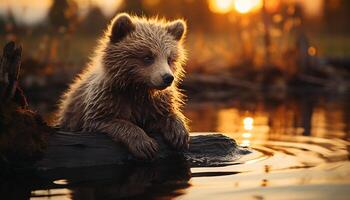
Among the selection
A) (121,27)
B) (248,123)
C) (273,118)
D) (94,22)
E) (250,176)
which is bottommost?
(250,176)

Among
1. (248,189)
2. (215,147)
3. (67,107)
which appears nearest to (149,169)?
(215,147)

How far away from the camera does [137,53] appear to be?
7.44 m

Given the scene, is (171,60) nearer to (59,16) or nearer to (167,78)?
(167,78)

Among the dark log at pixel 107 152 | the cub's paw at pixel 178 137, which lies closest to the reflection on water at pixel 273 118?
the dark log at pixel 107 152

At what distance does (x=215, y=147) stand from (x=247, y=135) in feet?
7.34

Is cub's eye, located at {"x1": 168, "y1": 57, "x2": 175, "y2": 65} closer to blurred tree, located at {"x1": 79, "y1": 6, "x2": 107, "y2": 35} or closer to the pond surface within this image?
the pond surface

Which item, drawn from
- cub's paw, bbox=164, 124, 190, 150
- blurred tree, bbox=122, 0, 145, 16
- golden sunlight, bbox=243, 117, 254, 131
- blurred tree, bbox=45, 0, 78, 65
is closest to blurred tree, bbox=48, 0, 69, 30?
blurred tree, bbox=45, 0, 78, 65

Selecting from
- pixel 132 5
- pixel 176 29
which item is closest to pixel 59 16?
pixel 176 29

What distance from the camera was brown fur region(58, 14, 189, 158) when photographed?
7094 millimetres

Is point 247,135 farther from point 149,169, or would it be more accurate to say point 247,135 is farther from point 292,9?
point 292,9

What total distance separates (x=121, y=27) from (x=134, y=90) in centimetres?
76

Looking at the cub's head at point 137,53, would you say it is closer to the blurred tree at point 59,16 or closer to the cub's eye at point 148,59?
the cub's eye at point 148,59

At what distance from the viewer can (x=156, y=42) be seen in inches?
295

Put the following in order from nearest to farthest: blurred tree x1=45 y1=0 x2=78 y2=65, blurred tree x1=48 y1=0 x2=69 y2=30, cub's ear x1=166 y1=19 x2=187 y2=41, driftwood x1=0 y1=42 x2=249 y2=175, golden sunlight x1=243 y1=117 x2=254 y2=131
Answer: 1. driftwood x1=0 y1=42 x2=249 y2=175
2. cub's ear x1=166 y1=19 x2=187 y2=41
3. golden sunlight x1=243 y1=117 x2=254 y2=131
4. blurred tree x1=45 y1=0 x2=78 y2=65
5. blurred tree x1=48 y1=0 x2=69 y2=30
